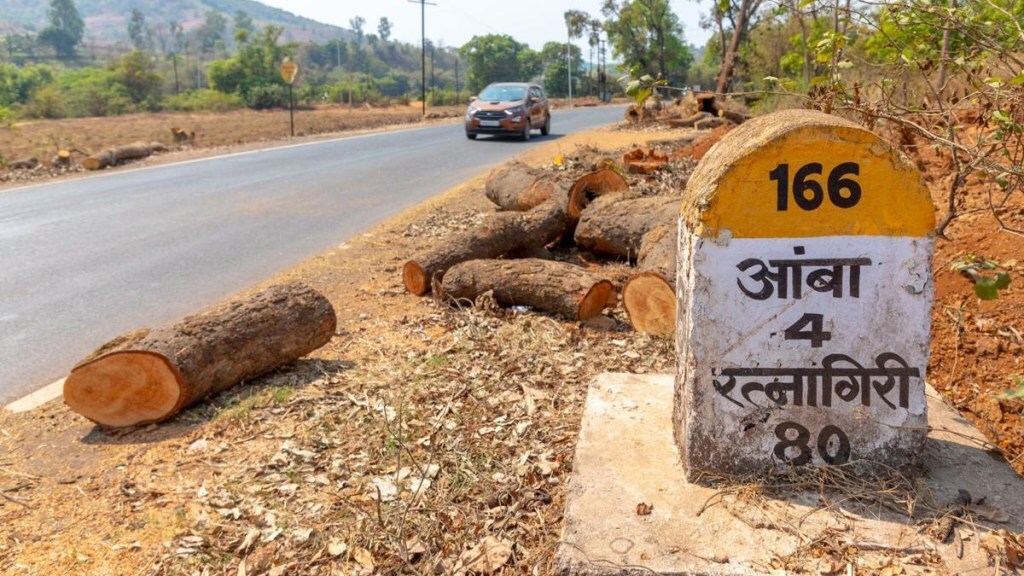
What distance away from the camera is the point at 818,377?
309 cm

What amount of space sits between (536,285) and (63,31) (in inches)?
6551

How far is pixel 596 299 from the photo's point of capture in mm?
6008

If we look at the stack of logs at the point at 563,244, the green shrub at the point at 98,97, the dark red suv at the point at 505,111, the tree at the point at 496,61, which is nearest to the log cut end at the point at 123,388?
the stack of logs at the point at 563,244

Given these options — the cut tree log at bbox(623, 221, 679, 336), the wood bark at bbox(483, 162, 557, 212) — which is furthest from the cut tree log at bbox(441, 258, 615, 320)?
the wood bark at bbox(483, 162, 557, 212)

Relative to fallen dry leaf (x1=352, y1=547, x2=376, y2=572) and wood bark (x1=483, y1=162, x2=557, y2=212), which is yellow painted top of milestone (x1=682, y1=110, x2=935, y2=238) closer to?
fallen dry leaf (x1=352, y1=547, x2=376, y2=572)

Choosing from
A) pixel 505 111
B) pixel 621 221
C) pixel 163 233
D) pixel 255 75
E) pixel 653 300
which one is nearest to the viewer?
pixel 653 300

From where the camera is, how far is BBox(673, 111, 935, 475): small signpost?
116 inches

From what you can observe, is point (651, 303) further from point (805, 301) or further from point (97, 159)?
point (97, 159)

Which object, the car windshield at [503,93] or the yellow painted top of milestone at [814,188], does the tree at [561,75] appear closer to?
the car windshield at [503,93]

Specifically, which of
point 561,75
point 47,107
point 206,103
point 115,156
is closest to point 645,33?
point 561,75

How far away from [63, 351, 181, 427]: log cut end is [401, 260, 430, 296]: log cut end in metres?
2.69

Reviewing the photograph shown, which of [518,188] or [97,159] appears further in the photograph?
[97,159]

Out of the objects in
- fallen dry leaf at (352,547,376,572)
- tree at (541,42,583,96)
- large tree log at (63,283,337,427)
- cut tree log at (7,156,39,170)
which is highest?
tree at (541,42,583,96)

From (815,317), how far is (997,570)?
1.00 metres
